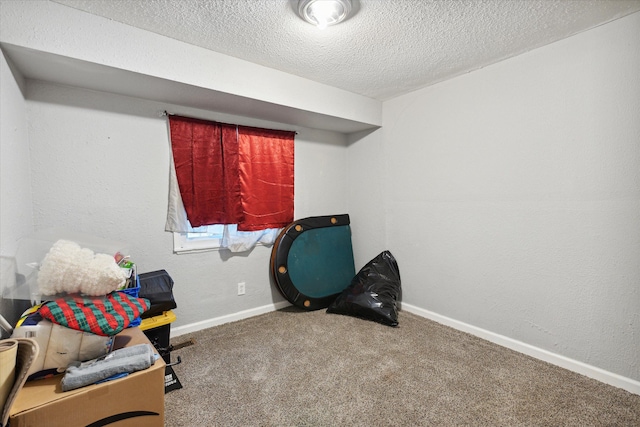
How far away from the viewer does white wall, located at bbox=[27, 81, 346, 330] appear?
6.48 ft

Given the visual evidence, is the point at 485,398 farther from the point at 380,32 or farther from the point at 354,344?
the point at 380,32

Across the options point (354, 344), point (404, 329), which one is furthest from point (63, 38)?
point (404, 329)

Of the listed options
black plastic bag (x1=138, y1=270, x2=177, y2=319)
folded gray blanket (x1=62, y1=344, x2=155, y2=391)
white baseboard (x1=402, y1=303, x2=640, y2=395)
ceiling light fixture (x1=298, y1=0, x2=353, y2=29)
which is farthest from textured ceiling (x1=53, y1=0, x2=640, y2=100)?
white baseboard (x1=402, y1=303, x2=640, y2=395)

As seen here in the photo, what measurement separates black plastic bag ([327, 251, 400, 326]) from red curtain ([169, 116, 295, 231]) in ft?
3.09

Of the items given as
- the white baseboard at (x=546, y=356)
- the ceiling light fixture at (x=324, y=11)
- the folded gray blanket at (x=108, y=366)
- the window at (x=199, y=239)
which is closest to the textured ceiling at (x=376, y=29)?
the ceiling light fixture at (x=324, y=11)

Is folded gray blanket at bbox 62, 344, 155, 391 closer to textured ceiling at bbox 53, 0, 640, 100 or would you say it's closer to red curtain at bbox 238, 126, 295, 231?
red curtain at bbox 238, 126, 295, 231

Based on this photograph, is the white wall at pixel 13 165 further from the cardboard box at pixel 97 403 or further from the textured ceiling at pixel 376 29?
the cardboard box at pixel 97 403

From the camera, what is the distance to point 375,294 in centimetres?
281

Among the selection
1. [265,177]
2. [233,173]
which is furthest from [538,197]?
[233,173]

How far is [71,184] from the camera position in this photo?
80.7 inches

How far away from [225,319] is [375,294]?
54.6 inches

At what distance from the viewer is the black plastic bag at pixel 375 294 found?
2705mm

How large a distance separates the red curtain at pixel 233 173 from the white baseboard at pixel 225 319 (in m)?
0.79

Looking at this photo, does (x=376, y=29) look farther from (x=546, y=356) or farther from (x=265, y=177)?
(x=546, y=356)
